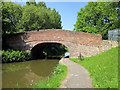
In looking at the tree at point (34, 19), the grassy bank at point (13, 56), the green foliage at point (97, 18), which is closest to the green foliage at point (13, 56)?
the grassy bank at point (13, 56)

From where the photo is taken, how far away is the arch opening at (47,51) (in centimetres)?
3647

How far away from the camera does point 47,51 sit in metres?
47.7

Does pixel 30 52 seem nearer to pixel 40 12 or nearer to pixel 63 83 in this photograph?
pixel 40 12

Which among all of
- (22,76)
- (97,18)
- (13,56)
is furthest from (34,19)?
(22,76)

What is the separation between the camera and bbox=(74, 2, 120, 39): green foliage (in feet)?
136

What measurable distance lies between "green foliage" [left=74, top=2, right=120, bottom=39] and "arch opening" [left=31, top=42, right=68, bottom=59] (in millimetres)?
4544

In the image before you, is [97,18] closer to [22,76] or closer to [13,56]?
[13,56]

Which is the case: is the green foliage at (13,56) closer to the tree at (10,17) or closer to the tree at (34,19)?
the tree at (10,17)

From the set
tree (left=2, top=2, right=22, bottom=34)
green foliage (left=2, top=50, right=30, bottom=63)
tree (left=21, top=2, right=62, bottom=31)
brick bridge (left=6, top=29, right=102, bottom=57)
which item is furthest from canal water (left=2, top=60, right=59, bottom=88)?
tree (left=21, top=2, right=62, bottom=31)

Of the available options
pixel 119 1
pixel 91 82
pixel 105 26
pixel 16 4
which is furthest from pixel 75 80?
pixel 16 4

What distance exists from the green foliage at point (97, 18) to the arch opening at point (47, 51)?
454 centimetres

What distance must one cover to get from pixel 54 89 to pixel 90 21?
111ft

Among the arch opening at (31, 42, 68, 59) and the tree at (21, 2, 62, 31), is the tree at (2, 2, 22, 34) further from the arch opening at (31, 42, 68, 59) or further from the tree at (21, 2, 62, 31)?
the arch opening at (31, 42, 68, 59)

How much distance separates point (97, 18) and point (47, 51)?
966cm
